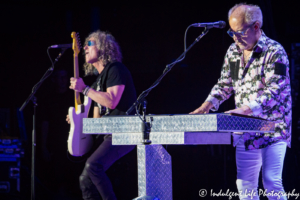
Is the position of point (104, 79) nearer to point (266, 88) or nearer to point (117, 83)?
point (117, 83)

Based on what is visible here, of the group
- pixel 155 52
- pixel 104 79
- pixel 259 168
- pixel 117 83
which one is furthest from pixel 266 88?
pixel 155 52

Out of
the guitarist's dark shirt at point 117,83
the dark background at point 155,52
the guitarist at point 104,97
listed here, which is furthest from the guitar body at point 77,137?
the dark background at point 155,52

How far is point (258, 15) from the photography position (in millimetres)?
2639

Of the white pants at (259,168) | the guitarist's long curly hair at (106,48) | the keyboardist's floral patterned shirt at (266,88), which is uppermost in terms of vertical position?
the guitarist's long curly hair at (106,48)

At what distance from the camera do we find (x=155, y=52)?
242 inches

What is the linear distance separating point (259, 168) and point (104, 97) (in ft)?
4.58

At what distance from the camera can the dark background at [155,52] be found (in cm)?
433

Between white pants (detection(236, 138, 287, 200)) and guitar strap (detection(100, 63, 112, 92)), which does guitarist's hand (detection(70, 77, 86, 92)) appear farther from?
white pants (detection(236, 138, 287, 200))

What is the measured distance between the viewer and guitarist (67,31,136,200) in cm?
317

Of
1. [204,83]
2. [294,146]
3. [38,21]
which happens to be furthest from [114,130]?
[38,21]

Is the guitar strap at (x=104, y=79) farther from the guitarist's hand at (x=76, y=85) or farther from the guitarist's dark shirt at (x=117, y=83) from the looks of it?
the guitarist's hand at (x=76, y=85)

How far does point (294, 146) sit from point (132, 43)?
3.12 meters

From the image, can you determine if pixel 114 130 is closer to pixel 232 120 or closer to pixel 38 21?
pixel 232 120

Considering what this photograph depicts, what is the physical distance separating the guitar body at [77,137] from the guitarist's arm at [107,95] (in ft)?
1.05
